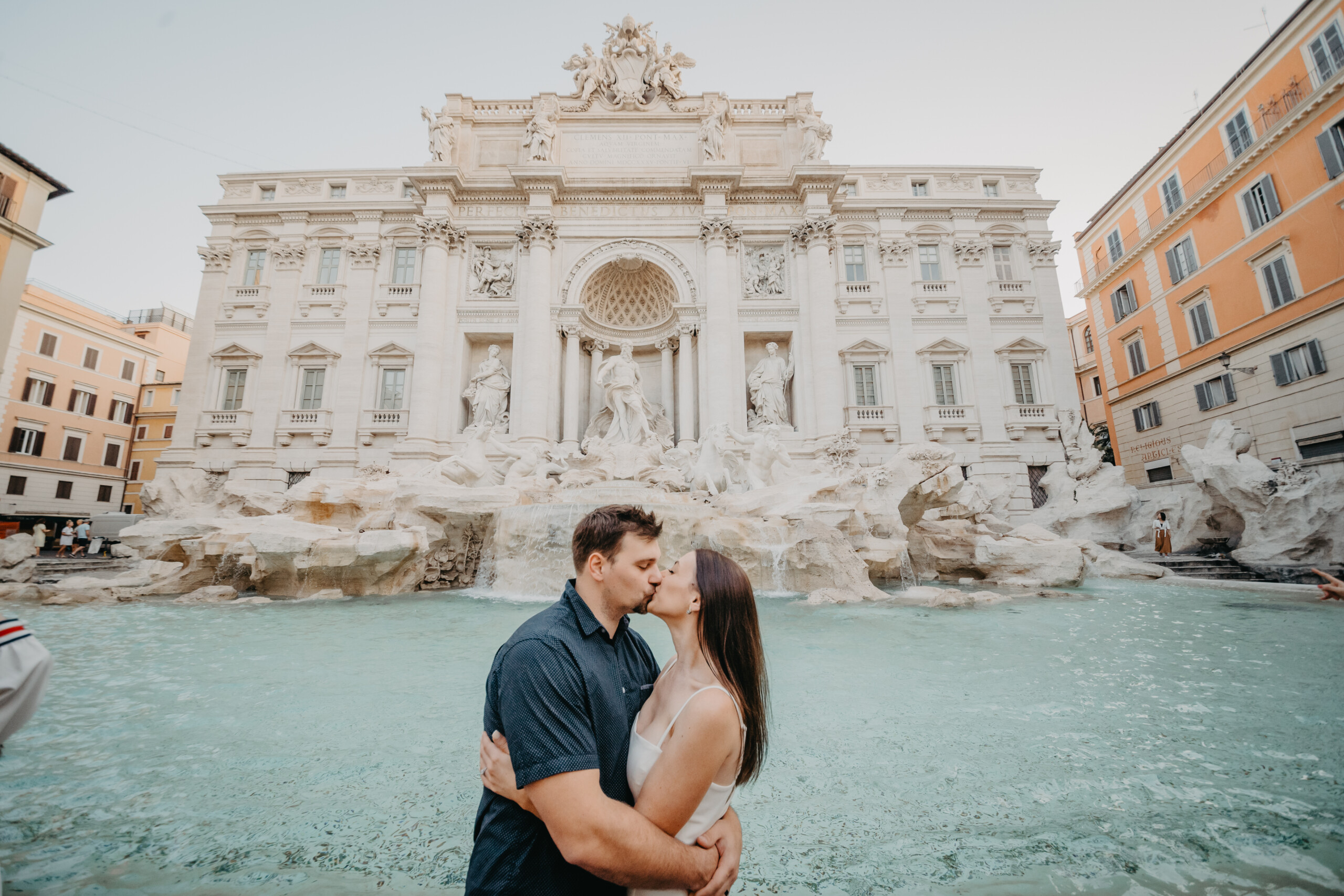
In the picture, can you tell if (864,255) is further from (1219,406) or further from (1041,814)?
(1041,814)

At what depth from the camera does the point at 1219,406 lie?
1623 cm

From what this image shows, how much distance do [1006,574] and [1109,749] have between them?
8.19m

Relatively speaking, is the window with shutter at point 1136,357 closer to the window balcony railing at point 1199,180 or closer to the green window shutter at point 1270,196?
the window balcony railing at point 1199,180

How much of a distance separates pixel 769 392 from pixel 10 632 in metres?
16.8

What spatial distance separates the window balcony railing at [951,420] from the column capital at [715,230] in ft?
27.8

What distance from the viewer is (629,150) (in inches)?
734

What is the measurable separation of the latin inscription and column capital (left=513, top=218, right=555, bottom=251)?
2650 mm

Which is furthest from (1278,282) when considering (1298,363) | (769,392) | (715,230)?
(715,230)

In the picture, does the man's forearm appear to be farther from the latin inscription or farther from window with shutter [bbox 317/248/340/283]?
window with shutter [bbox 317/248/340/283]

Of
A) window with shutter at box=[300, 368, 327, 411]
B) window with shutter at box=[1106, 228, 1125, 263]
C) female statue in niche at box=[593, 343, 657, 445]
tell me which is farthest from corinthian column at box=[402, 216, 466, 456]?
window with shutter at box=[1106, 228, 1125, 263]

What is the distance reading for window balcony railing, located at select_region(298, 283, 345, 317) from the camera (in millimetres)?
18469

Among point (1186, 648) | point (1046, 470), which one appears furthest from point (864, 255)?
point (1186, 648)

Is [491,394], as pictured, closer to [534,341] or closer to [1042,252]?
[534,341]

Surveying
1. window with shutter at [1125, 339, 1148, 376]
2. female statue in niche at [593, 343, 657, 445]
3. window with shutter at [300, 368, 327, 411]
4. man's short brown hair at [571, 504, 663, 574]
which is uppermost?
window with shutter at [1125, 339, 1148, 376]
